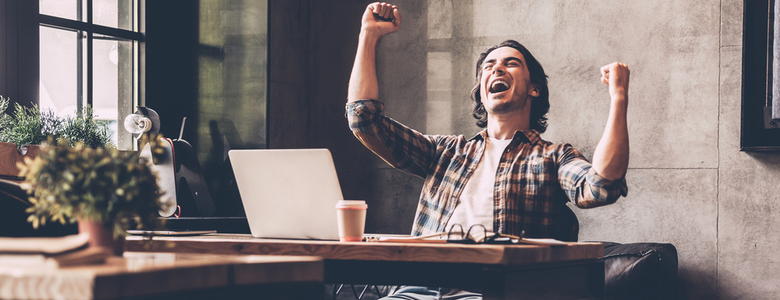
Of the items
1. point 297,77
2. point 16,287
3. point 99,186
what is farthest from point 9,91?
point 16,287

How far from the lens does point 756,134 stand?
299cm

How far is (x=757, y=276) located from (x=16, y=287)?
10.3 ft

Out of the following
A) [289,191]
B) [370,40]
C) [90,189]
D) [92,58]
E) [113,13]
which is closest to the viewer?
[90,189]

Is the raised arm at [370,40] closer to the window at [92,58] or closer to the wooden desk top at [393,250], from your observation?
the wooden desk top at [393,250]

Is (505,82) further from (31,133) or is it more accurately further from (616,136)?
(31,133)

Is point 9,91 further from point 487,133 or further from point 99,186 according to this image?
point 99,186

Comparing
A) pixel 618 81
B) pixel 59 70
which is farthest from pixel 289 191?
pixel 59 70

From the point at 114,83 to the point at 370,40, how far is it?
84.6 inches

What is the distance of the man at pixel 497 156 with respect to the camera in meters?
1.86

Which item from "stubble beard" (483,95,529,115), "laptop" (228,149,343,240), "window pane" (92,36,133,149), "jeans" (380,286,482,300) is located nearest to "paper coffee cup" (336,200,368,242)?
"laptop" (228,149,343,240)

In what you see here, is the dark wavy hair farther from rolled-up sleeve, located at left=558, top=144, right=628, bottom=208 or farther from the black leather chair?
the black leather chair

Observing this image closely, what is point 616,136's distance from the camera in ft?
5.56

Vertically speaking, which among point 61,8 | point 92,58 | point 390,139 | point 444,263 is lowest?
point 444,263

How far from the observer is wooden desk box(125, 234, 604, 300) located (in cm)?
122
